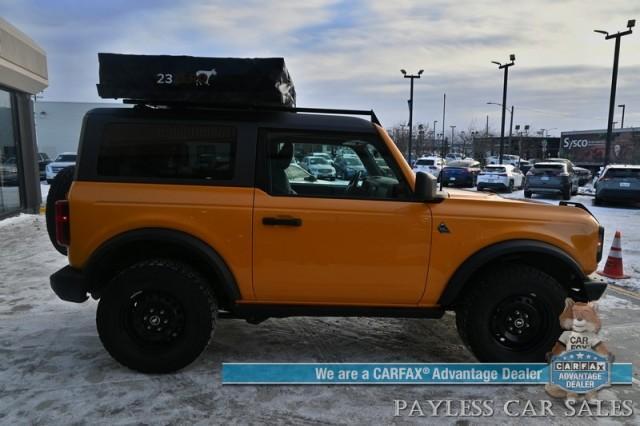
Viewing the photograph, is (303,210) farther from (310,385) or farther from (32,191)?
(32,191)

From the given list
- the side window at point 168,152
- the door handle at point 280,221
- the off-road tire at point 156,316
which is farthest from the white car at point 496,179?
the off-road tire at point 156,316

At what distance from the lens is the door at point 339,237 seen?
3.37 meters

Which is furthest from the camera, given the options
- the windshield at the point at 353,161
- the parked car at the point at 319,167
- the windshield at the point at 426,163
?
the windshield at the point at 426,163

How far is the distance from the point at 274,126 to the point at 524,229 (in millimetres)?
2015

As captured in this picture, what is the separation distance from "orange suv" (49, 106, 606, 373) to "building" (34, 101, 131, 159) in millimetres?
40713

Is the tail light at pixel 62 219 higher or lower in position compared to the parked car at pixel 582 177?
higher

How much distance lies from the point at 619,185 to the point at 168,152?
51.5 ft

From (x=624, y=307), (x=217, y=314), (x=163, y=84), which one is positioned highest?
(x=163, y=84)

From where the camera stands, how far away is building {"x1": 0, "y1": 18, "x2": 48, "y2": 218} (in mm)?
10383

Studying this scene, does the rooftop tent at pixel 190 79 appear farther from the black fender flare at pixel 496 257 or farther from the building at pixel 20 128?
the building at pixel 20 128

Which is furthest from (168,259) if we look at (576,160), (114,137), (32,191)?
(576,160)

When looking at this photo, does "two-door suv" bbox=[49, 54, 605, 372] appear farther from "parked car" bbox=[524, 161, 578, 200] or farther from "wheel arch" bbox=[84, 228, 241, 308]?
"parked car" bbox=[524, 161, 578, 200]

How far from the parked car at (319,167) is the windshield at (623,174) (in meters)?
14.8

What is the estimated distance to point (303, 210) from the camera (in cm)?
337
